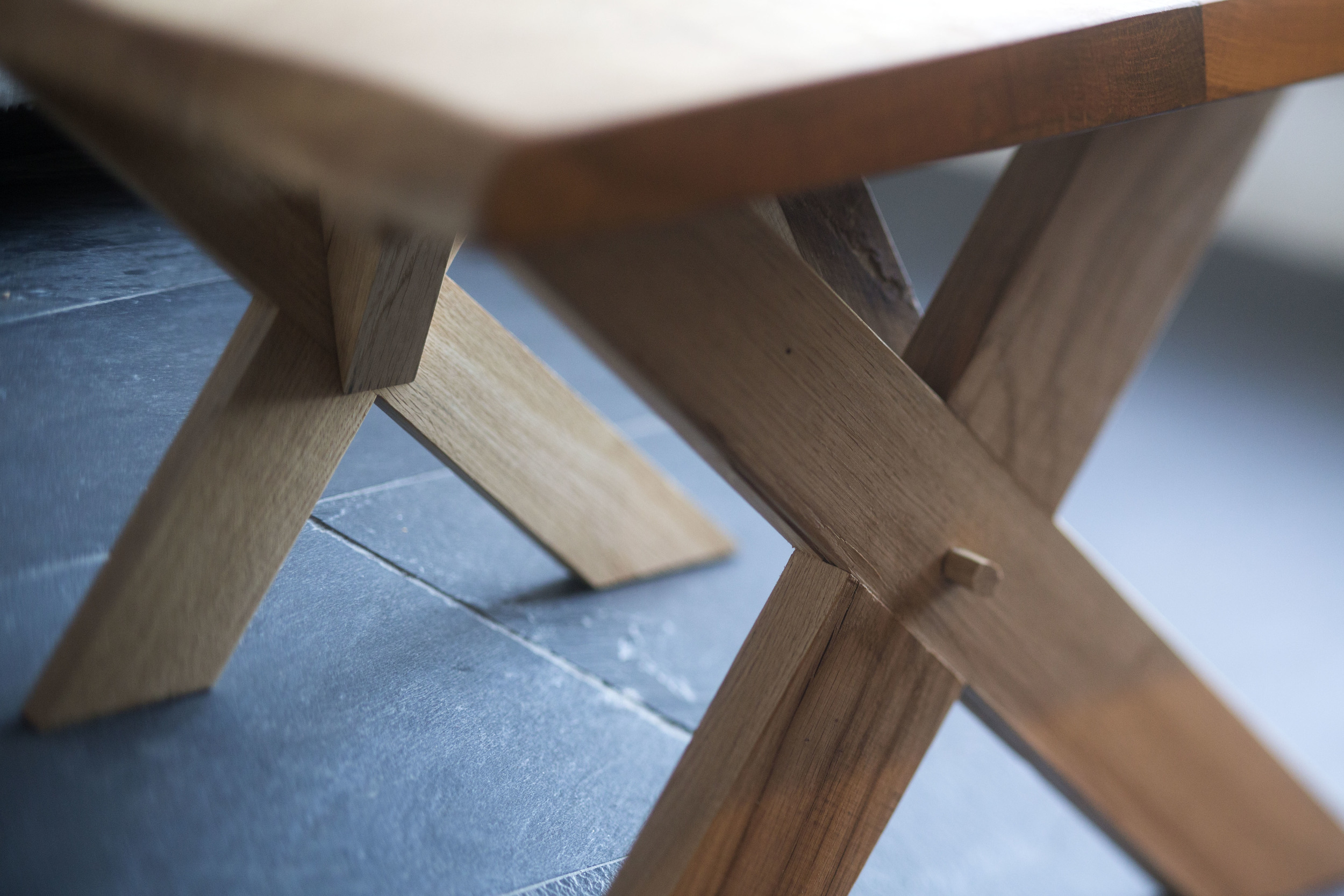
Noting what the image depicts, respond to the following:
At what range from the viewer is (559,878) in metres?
0.51

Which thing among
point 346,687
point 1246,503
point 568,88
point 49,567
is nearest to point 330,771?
point 346,687

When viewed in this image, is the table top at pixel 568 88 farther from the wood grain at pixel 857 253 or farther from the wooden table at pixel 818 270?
the wood grain at pixel 857 253

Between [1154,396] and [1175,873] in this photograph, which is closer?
[1175,873]

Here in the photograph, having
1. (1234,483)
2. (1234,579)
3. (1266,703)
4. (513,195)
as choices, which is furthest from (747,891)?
(1234,483)

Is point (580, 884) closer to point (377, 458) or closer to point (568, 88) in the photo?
point (377, 458)

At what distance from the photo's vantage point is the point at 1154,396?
5.84 feet

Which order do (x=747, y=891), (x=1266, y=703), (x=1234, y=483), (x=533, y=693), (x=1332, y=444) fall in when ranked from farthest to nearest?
(x=1332, y=444) → (x=1234, y=483) → (x=1266, y=703) → (x=533, y=693) → (x=747, y=891)

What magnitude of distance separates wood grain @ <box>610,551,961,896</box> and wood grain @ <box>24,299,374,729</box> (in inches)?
8.0

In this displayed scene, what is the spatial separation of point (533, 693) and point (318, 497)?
0.47 feet

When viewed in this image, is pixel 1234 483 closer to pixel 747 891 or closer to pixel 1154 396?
pixel 1154 396

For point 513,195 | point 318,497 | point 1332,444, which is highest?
point 513,195

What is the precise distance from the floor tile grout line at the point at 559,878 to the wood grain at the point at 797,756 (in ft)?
0.14

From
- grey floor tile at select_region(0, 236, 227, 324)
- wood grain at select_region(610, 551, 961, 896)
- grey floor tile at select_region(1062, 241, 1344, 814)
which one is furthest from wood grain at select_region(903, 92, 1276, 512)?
grey floor tile at select_region(1062, 241, 1344, 814)

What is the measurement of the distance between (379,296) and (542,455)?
Answer: 0.23m
